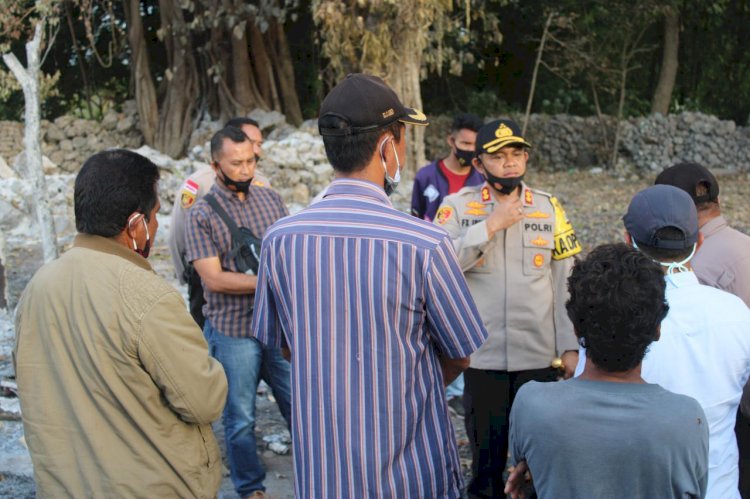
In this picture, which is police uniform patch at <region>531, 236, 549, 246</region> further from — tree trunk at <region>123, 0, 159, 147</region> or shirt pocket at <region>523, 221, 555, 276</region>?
tree trunk at <region>123, 0, 159, 147</region>

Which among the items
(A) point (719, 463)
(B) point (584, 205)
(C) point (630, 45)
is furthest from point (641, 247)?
(C) point (630, 45)

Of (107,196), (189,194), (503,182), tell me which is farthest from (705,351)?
(189,194)

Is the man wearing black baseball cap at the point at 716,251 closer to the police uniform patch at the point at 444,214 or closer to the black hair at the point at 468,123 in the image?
the police uniform patch at the point at 444,214

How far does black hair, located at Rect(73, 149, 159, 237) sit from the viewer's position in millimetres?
2541

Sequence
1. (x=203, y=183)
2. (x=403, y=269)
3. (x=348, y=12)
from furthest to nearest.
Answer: (x=348, y=12) < (x=203, y=183) < (x=403, y=269)

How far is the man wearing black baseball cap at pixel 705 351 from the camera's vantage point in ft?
7.75

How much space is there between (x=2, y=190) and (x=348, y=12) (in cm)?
572

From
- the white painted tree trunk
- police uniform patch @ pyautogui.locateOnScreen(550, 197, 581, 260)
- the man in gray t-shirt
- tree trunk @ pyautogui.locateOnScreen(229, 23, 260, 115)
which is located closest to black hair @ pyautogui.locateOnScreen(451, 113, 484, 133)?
police uniform patch @ pyautogui.locateOnScreen(550, 197, 581, 260)

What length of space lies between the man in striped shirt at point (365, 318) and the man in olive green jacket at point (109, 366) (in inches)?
14.4

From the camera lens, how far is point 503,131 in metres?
3.79

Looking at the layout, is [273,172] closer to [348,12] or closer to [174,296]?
[348,12]

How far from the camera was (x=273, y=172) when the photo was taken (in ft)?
40.5

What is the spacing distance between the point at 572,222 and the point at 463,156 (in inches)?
286

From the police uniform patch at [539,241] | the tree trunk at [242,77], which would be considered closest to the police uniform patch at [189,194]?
the police uniform patch at [539,241]
